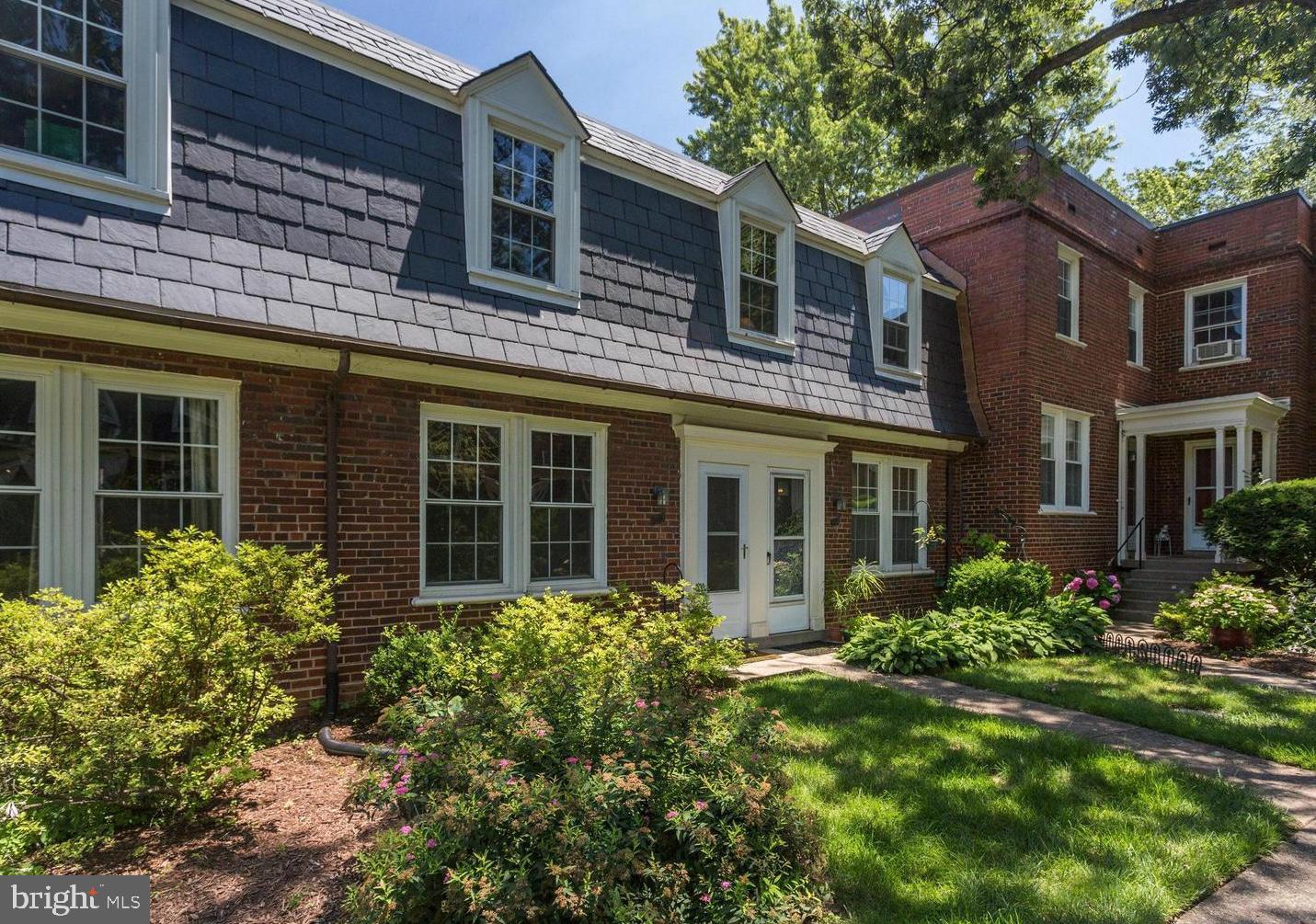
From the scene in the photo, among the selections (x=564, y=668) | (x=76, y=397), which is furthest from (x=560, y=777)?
(x=76, y=397)

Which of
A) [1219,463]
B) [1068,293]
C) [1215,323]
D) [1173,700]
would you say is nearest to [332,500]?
[1173,700]

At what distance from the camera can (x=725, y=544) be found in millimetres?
8391

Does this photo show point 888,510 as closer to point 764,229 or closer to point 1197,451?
point 764,229

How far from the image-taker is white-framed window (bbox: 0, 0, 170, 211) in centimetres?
457

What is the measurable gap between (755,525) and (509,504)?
3.44m

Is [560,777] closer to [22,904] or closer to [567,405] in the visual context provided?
[22,904]

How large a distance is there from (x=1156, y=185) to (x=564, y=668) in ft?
102

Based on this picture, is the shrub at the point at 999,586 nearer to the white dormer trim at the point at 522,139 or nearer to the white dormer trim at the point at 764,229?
the white dormer trim at the point at 764,229

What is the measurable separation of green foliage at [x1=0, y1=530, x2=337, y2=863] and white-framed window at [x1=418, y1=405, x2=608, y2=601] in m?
2.06

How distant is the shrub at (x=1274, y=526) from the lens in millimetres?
9688

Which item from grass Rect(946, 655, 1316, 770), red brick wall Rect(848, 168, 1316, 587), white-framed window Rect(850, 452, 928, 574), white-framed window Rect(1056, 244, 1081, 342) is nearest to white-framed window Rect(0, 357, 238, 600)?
grass Rect(946, 655, 1316, 770)

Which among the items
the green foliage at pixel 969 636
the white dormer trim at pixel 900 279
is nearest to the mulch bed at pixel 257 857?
the green foliage at pixel 969 636

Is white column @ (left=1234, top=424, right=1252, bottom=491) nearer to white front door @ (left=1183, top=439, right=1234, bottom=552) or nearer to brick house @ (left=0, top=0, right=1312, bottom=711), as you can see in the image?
brick house @ (left=0, top=0, right=1312, bottom=711)

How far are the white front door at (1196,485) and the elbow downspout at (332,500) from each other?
51.4ft
